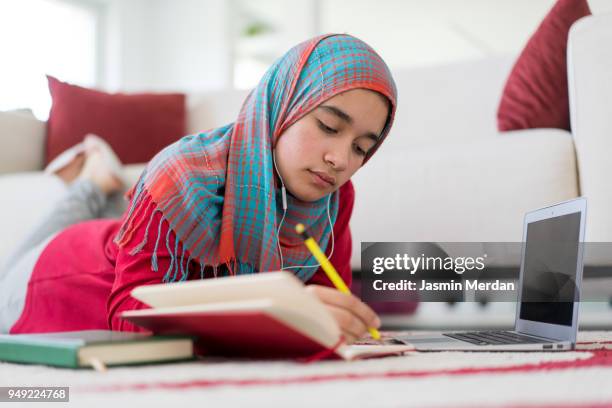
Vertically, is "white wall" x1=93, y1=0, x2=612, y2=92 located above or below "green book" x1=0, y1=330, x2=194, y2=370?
above

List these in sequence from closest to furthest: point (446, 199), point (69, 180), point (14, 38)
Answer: point (446, 199) → point (69, 180) → point (14, 38)

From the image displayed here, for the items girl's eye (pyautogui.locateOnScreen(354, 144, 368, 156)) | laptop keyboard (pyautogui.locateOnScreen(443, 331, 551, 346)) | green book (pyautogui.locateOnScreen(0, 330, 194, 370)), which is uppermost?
girl's eye (pyautogui.locateOnScreen(354, 144, 368, 156))

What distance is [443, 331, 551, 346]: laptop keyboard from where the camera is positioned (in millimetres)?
907

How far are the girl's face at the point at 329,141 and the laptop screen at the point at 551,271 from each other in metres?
0.32

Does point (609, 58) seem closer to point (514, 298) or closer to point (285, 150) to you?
point (514, 298)

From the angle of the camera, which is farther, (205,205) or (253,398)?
(205,205)

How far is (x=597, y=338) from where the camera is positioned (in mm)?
1073

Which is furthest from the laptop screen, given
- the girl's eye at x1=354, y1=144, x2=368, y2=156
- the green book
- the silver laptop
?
the green book

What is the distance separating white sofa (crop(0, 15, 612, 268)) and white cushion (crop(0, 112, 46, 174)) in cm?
50

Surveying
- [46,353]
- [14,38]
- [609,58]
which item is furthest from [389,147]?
[14,38]

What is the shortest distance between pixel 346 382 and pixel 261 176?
0.58 meters

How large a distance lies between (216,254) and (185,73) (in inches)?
153

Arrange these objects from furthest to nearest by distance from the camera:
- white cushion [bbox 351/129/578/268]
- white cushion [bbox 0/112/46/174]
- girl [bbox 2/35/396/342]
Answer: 1. white cushion [bbox 0/112/46/174]
2. white cushion [bbox 351/129/578/268]
3. girl [bbox 2/35/396/342]

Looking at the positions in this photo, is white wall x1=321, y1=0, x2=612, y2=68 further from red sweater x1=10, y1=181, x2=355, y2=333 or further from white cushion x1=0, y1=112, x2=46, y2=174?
red sweater x1=10, y1=181, x2=355, y2=333
